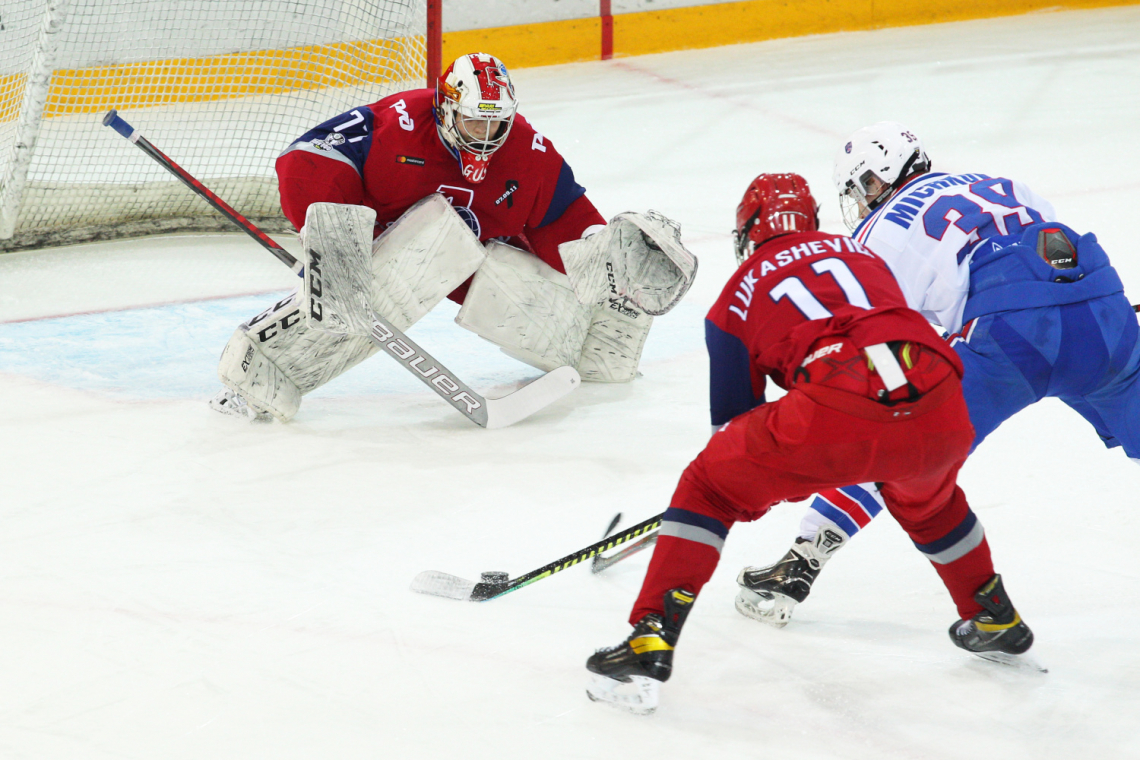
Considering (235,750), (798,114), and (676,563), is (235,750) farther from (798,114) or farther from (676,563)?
(798,114)

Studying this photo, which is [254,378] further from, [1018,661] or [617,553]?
[1018,661]

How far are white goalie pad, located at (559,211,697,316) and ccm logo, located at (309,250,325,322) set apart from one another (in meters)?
0.64

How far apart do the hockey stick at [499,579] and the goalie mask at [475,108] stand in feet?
3.89

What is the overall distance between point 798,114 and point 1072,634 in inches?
176

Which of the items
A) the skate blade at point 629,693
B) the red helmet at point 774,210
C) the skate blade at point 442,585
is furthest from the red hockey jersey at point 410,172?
the skate blade at point 629,693

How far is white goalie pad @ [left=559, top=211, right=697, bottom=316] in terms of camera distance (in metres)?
3.29

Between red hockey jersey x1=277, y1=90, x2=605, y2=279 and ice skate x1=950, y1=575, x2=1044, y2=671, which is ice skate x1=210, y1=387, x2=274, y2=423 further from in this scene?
ice skate x1=950, y1=575, x2=1044, y2=671

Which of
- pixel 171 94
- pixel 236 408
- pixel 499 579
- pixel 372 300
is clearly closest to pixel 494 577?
pixel 499 579

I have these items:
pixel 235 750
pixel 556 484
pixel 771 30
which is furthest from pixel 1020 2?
pixel 235 750

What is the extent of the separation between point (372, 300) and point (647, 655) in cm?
158

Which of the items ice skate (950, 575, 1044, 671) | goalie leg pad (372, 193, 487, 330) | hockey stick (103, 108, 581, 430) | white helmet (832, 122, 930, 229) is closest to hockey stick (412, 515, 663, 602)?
ice skate (950, 575, 1044, 671)

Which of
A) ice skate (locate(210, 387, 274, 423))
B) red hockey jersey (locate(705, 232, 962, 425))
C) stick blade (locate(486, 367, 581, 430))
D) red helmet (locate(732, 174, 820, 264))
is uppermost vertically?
red helmet (locate(732, 174, 820, 264))

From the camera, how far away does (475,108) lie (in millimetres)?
3090

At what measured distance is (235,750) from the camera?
196cm
